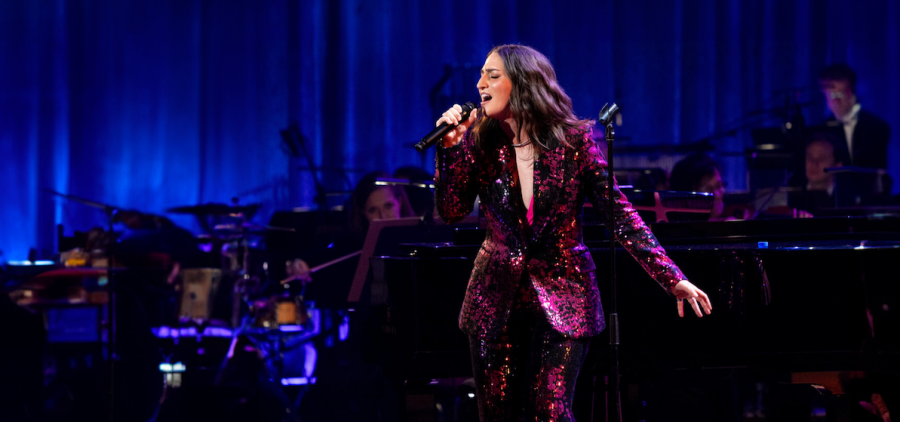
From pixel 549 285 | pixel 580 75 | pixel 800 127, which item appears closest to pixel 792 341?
pixel 549 285

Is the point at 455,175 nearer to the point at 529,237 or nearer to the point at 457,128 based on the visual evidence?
the point at 457,128

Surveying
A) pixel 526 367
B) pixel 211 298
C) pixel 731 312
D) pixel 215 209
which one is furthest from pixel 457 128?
pixel 211 298

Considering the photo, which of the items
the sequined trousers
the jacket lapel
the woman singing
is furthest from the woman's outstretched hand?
the jacket lapel

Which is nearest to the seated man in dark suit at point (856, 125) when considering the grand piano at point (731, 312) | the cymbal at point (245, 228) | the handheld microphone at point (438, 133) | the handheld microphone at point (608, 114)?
the grand piano at point (731, 312)

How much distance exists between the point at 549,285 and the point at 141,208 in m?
6.48

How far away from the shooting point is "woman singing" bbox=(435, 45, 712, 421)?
6.82 feet

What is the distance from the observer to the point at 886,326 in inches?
123

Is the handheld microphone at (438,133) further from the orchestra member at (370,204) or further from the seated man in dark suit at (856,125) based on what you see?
the seated man in dark suit at (856,125)

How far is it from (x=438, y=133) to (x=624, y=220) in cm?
57

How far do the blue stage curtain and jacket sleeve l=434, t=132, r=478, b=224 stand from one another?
544cm

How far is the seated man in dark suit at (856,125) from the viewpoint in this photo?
7371mm

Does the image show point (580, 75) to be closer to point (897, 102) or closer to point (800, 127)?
point (800, 127)

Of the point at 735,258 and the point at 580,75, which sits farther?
the point at 580,75

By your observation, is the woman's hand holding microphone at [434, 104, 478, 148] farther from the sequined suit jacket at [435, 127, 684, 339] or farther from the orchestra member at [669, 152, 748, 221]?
the orchestra member at [669, 152, 748, 221]
